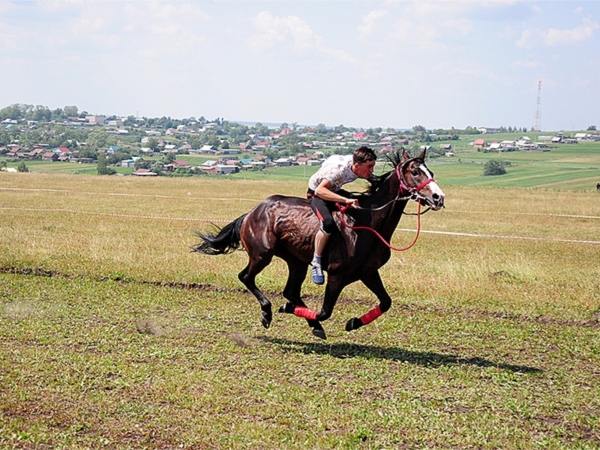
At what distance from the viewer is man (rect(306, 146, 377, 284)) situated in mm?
9523

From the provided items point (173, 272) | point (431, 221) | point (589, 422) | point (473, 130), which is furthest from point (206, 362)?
point (473, 130)

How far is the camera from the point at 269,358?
928cm

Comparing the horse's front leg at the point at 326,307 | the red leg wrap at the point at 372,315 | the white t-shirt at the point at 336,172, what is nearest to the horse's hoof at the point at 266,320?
the horse's front leg at the point at 326,307

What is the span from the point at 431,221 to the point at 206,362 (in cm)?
2291

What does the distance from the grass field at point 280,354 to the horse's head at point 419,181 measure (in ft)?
7.00

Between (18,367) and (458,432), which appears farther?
(18,367)

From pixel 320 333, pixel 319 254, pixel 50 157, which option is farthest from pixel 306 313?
pixel 50 157

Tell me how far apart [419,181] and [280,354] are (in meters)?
2.95

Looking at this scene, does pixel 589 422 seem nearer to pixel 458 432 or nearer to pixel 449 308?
pixel 458 432

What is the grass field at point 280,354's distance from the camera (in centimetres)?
678

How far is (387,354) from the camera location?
31.6 feet

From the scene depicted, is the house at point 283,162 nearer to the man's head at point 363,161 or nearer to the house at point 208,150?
the house at point 208,150

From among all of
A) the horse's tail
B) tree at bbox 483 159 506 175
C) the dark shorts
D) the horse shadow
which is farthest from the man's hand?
tree at bbox 483 159 506 175

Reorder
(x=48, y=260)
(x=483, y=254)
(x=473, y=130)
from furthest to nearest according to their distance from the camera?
(x=473, y=130), (x=483, y=254), (x=48, y=260)
